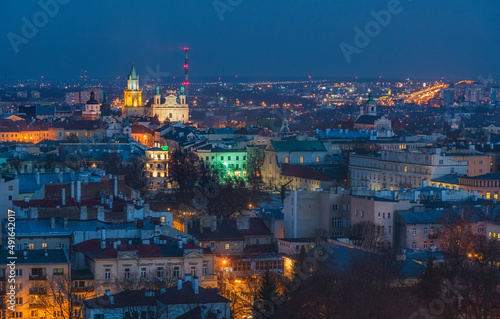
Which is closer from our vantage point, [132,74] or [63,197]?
[63,197]

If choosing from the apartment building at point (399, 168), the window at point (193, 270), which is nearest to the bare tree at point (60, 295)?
the window at point (193, 270)

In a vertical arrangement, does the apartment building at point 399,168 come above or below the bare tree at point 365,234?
above

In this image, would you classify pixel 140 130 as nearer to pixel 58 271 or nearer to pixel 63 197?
pixel 63 197

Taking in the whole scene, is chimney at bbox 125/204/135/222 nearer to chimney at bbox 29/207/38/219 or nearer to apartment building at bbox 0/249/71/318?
chimney at bbox 29/207/38/219

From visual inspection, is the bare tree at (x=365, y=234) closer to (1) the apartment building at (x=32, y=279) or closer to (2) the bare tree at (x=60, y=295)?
(2) the bare tree at (x=60, y=295)

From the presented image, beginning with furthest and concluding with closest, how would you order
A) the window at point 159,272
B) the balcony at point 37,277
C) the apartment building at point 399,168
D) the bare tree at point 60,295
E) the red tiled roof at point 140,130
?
the red tiled roof at point 140,130
the apartment building at point 399,168
the window at point 159,272
the balcony at point 37,277
the bare tree at point 60,295

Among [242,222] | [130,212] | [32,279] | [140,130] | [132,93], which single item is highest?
[132,93]

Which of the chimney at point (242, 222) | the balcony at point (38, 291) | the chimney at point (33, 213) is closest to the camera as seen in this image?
the balcony at point (38, 291)

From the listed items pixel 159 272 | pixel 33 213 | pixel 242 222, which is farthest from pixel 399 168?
pixel 159 272

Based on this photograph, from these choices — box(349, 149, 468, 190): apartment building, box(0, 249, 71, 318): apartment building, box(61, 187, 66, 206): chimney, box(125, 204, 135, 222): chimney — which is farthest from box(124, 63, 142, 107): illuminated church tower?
box(0, 249, 71, 318): apartment building
